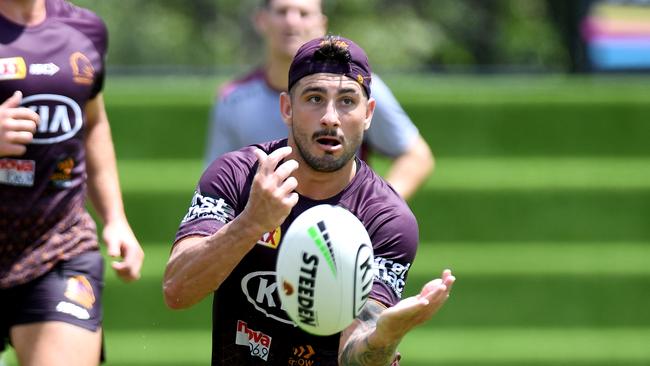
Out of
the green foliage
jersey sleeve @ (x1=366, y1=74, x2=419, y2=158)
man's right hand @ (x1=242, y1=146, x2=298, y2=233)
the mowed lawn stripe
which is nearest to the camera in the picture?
man's right hand @ (x1=242, y1=146, x2=298, y2=233)

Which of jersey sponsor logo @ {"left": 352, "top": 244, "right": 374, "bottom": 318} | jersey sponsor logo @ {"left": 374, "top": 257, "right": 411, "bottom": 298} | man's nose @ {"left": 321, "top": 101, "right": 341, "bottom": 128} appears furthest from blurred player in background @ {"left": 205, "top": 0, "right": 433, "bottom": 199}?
jersey sponsor logo @ {"left": 352, "top": 244, "right": 374, "bottom": 318}

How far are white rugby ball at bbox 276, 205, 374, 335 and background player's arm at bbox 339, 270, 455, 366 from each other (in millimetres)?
120

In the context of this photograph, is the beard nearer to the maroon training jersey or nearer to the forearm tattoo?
the maroon training jersey

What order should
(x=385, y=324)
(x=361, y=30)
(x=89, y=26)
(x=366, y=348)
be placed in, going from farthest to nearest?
(x=361, y=30) < (x=89, y=26) < (x=366, y=348) < (x=385, y=324)

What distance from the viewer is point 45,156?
16.0ft

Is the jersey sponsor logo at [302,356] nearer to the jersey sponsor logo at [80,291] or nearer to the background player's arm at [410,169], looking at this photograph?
the jersey sponsor logo at [80,291]

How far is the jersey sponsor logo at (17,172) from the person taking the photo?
482 cm

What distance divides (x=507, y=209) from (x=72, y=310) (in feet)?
13.4

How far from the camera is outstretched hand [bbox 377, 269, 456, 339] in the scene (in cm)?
384

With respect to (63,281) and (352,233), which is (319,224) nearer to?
(352,233)

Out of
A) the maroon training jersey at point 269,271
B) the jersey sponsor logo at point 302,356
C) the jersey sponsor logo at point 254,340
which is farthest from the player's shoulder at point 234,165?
the jersey sponsor logo at point 302,356

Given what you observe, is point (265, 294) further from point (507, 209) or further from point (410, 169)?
point (507, 209)

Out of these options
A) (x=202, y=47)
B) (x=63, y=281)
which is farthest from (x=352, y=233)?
(x=202, y=47)

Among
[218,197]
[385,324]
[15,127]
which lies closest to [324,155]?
[218,197]
